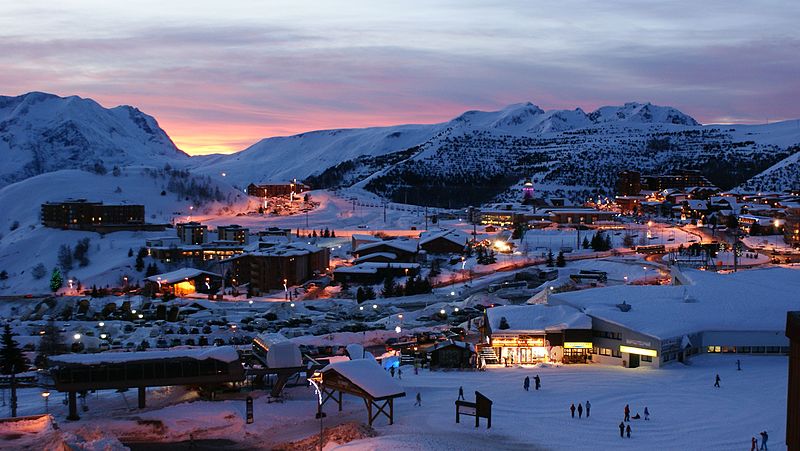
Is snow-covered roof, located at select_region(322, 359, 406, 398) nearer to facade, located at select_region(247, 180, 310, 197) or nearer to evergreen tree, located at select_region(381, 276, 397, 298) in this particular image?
evergreen tree, located at select_region(381, 276, 397, 298)

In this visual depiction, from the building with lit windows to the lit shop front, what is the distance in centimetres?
197

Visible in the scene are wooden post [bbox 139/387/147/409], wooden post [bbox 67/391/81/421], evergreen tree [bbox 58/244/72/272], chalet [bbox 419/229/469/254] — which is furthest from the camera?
evergreen tree [bbox 58/244/72/272]

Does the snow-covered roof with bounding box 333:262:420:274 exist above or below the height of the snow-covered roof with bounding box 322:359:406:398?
below

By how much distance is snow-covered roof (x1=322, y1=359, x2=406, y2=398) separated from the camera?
2153cm

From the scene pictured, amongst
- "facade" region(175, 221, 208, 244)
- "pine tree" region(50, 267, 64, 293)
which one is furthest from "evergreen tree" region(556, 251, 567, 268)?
"pine tree" region(50, 267, 64, 293)

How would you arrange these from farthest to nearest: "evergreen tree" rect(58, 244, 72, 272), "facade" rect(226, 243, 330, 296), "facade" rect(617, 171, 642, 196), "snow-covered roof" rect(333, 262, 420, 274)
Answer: "facade" rect(617, 171, 642, 196)
"evergreen tree" rect(58, 244, 72, 272)
"snow-covered roof" rect(333, 262, 420, 274)
"facade" rect(226, 243, 330, 296)

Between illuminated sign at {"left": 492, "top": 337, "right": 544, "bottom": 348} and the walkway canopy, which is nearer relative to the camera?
the walkway canopy

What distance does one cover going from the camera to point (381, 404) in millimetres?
22984

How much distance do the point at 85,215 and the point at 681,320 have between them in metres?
69.3

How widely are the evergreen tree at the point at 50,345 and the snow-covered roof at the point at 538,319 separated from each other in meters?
17.9

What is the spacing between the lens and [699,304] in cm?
3381

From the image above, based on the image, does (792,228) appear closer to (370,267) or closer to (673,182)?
(370,267)

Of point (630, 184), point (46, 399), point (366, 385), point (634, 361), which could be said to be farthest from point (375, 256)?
point (630, 184)

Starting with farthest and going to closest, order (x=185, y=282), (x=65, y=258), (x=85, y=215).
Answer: (x=85, y=215), (x=65, y=258), (x=185, y=282)
